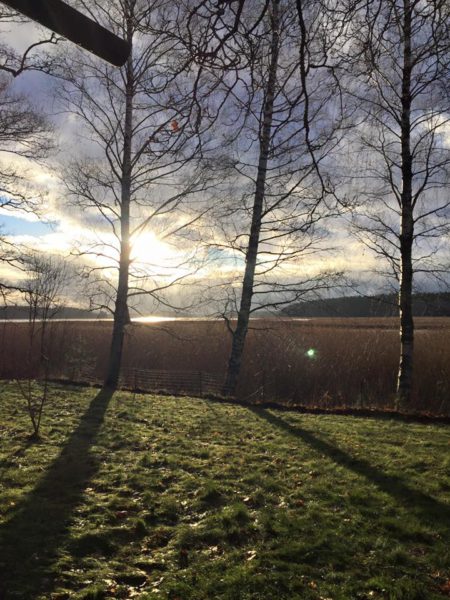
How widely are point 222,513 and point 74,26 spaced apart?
3.83 m

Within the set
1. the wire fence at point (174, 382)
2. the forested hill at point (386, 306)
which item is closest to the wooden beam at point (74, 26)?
the forested hill at point (386, 306)

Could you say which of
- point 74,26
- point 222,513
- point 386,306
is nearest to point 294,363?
point 386,306

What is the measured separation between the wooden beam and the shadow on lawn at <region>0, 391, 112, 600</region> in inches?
119

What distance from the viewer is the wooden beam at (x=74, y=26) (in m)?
1.41

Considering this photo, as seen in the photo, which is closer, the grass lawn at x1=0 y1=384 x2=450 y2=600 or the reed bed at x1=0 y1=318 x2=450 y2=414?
the grass lawn at x1=0 y1=384 x2=450 y2=600

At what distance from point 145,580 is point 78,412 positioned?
580 centimetres

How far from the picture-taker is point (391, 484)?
495cm

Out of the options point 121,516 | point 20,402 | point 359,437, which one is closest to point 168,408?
point 20,402

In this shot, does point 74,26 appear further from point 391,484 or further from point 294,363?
point 294,363

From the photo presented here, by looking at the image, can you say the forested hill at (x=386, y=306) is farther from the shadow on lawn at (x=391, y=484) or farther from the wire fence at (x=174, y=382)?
the shadow on lawn at (x=391, y=484)

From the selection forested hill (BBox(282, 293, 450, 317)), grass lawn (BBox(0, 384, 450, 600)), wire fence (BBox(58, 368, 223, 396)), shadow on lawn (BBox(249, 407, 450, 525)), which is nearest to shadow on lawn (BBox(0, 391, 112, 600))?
grass lawn (BBox(0, 384, 450, 600))

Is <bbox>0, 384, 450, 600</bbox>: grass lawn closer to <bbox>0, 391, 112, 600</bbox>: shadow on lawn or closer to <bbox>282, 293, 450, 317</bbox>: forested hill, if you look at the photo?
<bbox>0, 391, 112, 600</bbox>: shadow on lawn

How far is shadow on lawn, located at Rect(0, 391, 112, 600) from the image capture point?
10.1ft

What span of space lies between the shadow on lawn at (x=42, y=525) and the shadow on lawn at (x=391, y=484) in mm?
2926
